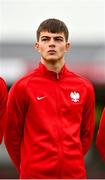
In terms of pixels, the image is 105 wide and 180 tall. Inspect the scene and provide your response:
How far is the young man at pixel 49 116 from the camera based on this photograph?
5875 millimetres

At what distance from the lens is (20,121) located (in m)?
6.00

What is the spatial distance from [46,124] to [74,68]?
482cm

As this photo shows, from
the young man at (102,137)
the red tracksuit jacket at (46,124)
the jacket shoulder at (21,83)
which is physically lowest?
the young man at (102,137)

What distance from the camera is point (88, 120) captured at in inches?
248

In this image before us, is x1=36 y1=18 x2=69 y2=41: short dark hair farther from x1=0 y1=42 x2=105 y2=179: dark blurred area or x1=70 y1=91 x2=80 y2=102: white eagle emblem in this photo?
x1=0 y1=42 x2=105 y2=179: dark blurred area

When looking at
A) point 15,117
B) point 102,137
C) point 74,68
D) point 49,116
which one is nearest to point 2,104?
point 15,117

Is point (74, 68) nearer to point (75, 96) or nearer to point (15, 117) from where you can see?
point (75, 96)

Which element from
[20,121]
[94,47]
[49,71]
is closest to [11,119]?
[20,121]

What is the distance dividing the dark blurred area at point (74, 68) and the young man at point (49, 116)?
3706 mm

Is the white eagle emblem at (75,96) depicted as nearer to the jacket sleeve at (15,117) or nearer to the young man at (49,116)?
the young man at (49,116)

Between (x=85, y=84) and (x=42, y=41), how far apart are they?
0.59 metres

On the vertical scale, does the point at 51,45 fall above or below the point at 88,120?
above

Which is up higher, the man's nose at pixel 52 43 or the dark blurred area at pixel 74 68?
the man's nose at pixel 52 43

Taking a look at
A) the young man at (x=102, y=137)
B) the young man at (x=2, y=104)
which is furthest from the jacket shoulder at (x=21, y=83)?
the young man at (x=102, y=137)
